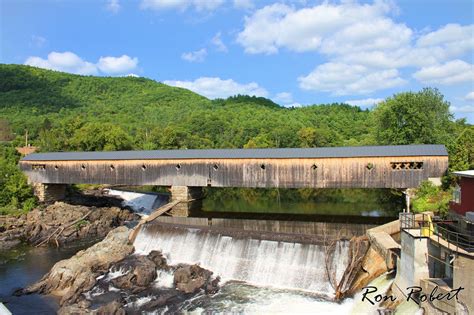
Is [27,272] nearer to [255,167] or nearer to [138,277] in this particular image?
[138,277]

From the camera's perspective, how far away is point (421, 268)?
40.9 ft

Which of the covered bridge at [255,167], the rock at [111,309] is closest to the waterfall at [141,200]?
the covered bridge at [255,167]

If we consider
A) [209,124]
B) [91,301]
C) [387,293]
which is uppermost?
[209,124]

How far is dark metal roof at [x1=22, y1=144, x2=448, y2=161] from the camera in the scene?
2273cm

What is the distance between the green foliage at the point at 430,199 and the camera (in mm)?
19212

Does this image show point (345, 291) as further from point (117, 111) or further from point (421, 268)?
point (117, 111)

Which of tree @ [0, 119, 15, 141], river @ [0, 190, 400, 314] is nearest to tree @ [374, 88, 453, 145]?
river @ [0, 190, 400, 314]

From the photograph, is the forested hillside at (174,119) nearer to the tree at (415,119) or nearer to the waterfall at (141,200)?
the tree at (415,119)

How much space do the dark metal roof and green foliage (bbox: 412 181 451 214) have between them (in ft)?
6.33

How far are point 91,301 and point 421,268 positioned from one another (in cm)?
1254

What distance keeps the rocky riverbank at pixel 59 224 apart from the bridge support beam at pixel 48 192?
1.92 meters

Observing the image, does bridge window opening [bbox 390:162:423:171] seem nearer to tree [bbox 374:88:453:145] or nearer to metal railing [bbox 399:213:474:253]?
metal railing [bbox 399:213:474:253]

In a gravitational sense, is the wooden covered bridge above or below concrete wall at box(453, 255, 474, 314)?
above

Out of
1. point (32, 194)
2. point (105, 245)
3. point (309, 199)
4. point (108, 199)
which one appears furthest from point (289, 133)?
point (105, 245)
